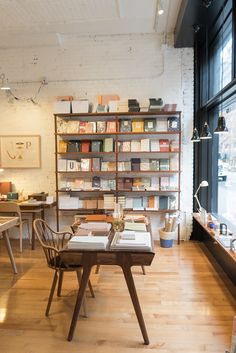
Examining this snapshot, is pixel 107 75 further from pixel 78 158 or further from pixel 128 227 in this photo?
pixel 128 227

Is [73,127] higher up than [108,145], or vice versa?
[73,127]

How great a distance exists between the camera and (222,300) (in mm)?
2773

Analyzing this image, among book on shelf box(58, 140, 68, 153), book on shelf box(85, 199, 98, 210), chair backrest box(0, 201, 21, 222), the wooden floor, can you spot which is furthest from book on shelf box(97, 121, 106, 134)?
the wooden floor

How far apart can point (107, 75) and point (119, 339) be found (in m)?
4.05

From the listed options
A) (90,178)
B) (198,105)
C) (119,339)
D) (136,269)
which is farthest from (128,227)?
(198,105)

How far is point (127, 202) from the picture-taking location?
4660 mm

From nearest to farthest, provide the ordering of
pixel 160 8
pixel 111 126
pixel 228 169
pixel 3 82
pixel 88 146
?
pixel 228 169 → pixel 160 8 → pixel 111 126 → pixel 88 146 → pixel 3 82

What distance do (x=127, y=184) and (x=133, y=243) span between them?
259 centimetres

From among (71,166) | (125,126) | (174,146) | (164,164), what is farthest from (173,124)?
(71,166)

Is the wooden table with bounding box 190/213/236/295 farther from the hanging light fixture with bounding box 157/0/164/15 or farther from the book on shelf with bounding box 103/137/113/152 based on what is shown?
the hanging light fixture with bounding box 157/0/164/15

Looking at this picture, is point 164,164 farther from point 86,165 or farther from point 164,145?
point 86,165

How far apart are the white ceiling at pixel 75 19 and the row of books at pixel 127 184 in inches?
97.8

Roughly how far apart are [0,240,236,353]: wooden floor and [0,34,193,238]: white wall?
1812mm

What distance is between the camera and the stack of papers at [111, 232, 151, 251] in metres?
2.08
